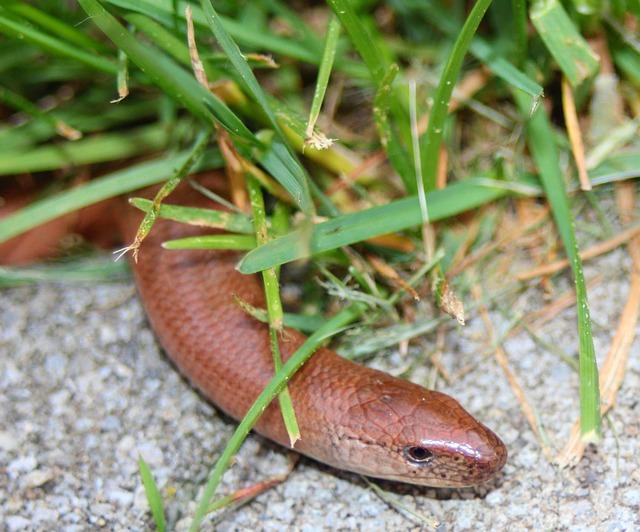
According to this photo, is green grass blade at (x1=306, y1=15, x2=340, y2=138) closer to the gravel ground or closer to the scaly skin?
the scaly skin

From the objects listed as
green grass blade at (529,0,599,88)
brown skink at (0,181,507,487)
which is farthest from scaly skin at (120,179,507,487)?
green grass blade at (529,0,599,88)

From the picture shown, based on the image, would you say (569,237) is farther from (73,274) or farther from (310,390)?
(73,274)

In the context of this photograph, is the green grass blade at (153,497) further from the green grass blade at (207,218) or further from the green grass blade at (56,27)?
the green grass blade at (56,27)

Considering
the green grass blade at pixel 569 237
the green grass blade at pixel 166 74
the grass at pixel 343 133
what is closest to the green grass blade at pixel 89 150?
the grass at pixel 343 133

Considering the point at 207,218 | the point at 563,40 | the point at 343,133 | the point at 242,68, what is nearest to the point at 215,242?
the point at 207,218

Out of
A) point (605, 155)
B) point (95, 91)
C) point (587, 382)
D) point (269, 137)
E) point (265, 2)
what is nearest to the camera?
point (587, 382)

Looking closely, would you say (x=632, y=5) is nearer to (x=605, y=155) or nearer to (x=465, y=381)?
(x=605, y=155)

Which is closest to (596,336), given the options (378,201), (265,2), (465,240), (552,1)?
(465,240)
